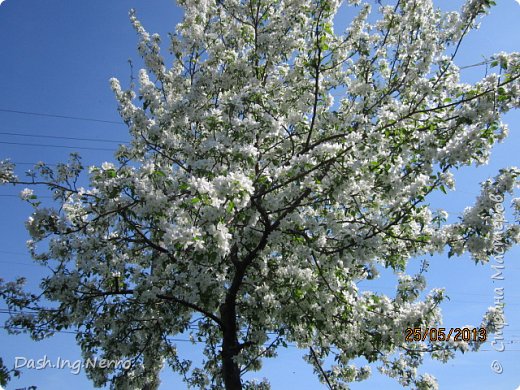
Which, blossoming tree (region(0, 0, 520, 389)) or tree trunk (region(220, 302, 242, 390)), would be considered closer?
blossoming tree (region(0, 0, 520, 389))

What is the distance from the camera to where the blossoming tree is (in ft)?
24.6

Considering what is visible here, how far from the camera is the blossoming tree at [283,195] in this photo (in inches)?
296

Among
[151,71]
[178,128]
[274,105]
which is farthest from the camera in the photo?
[151,71]

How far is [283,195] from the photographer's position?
7.80m

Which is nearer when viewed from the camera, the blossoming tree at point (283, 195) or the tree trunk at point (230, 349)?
the blossoming tree at point (283, 195)

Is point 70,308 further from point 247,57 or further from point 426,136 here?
point 426,136

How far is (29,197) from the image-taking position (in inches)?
350

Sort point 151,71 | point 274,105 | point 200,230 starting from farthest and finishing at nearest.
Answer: point 151,71, point 274,105, point 200,230

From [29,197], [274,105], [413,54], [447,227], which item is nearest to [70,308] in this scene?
[29,197]

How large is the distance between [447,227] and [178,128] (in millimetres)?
6049
